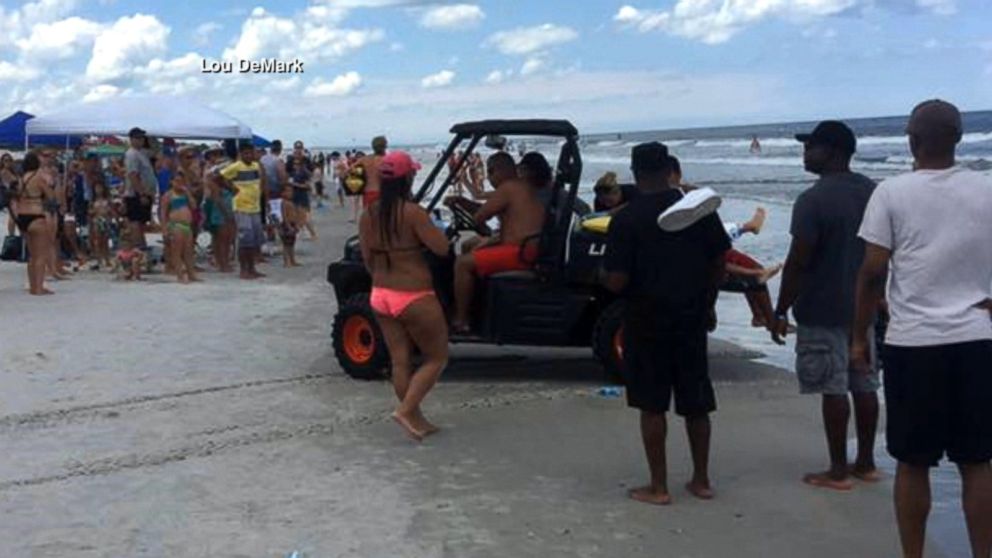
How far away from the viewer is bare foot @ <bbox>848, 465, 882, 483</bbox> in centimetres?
592

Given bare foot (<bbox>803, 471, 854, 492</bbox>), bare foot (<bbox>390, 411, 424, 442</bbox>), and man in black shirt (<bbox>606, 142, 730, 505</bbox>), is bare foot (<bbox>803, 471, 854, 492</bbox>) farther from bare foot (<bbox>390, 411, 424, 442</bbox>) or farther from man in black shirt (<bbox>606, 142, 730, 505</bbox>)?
bare foot (<bbox>390, 411, 424, 442</bbox>)

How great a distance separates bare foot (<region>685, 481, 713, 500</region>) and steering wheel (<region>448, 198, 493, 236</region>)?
317 cm

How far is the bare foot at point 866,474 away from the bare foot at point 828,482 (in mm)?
83

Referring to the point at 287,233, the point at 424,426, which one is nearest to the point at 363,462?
the point at 424,426

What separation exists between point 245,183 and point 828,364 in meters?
10.0

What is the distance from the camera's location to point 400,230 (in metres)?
6.63

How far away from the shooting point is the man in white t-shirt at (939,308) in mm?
4152

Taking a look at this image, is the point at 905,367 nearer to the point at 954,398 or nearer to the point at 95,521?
the point at 954,398

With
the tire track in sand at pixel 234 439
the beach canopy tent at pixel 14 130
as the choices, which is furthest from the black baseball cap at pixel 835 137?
the beach canopy tent at pixel 14 130

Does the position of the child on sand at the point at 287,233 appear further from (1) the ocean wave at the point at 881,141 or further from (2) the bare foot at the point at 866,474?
(1) the ocean wave at the point at 881,141

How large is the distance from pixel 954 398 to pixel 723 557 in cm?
120

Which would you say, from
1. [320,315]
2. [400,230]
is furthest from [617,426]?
[320,315]

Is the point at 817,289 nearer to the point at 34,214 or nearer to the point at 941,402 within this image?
the point at 941,402

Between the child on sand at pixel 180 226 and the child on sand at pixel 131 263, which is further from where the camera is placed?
the child on sand at pixel 131 263
